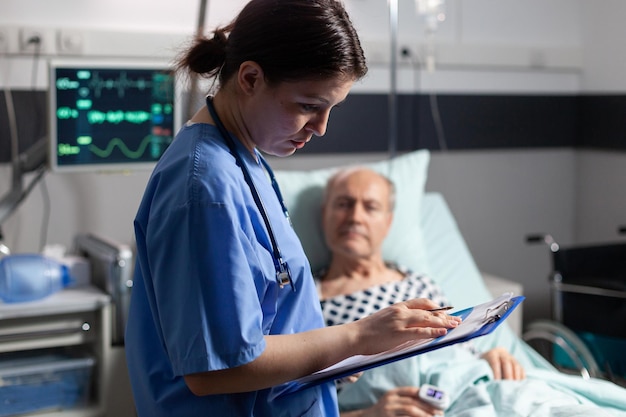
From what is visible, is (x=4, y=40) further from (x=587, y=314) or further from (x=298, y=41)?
(x=587, y=314)

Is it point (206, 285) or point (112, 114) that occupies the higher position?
point (112, 114)

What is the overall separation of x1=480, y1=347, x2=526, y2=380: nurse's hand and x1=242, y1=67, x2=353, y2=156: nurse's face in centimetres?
101

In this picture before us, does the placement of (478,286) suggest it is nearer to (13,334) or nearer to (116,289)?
(116,289)

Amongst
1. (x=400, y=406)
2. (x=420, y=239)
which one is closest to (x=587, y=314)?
(x=420, y=239)

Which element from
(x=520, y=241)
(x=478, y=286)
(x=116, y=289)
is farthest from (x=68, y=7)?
(x=520, y=241)

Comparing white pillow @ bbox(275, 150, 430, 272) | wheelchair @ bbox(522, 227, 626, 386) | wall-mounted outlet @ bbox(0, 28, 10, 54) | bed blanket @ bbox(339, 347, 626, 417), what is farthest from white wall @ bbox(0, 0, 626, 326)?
bed blanket @ bbox(339, 347, 626, 417)

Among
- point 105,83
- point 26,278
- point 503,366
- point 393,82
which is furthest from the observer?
point 393,82

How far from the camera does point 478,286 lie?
2584 millimetres

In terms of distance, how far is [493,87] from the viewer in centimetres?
339

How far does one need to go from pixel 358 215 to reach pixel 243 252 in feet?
4.00

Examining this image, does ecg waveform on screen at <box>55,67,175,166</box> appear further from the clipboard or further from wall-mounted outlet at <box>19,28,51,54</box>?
the clipboard

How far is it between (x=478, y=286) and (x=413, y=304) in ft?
4.61

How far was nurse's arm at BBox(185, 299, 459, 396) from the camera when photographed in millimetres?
1083

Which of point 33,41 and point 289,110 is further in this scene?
point 33,41
